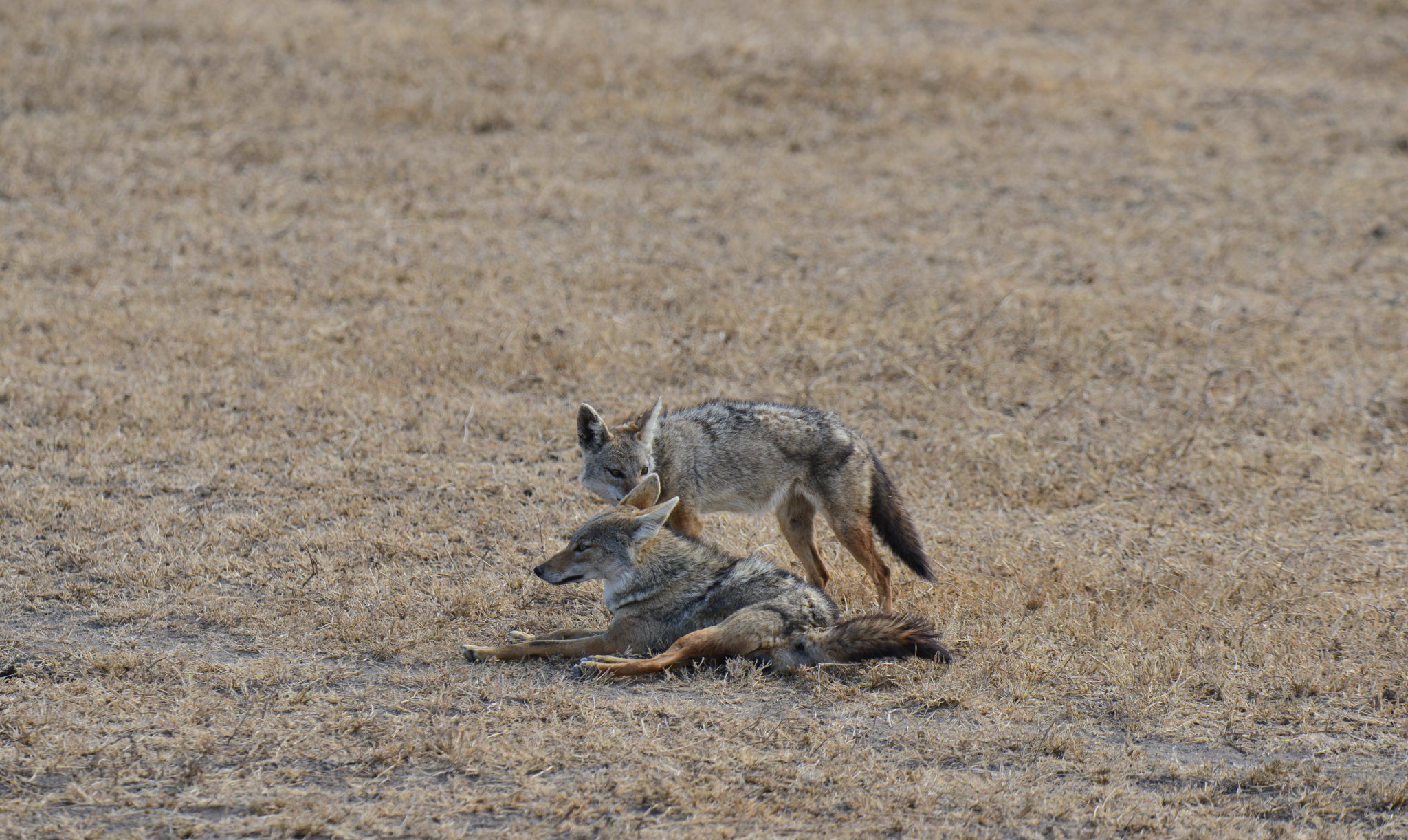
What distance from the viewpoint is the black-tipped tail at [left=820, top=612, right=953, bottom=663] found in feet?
20.3

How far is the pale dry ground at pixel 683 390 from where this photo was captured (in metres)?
5.40

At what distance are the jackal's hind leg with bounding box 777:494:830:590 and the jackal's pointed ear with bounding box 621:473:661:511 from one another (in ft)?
2.96

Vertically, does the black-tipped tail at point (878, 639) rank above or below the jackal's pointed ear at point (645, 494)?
below

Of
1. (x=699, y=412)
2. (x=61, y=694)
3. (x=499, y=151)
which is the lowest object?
(x=61, y=694)

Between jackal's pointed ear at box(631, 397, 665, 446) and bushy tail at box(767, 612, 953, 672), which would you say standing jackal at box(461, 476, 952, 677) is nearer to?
bushy tail at box(767, 612, 953, 672)

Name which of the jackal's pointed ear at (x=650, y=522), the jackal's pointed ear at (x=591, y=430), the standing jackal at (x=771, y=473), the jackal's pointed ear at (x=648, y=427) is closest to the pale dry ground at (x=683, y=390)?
the standing jackal at (x=771, y=473)

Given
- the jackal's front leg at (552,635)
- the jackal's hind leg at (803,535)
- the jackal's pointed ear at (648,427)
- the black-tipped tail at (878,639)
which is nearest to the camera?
the black-tipped tail at (878,639)

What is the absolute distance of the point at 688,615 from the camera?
260 inches

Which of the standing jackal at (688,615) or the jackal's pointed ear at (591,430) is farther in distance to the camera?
the jackal's pointed ear at (591,430)

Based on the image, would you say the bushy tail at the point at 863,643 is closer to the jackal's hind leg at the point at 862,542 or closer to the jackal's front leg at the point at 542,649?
the jackal's front leg at the point at 542,649

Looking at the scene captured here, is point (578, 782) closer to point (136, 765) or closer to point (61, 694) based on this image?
point (136, 765)

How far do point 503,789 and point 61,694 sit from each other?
86.5 inches

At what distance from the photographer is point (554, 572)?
6.71m

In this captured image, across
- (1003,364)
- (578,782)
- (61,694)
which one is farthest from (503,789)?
(1003,364)
